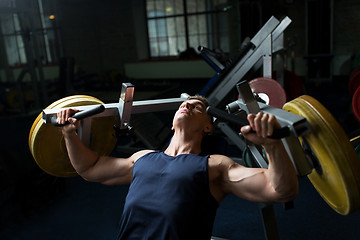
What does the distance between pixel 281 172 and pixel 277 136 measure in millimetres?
138

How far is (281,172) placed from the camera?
0.86 metres

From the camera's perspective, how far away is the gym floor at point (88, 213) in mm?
A: 1861

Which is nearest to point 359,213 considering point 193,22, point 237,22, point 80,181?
point 80,181

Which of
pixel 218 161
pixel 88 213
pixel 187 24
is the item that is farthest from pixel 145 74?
pixel 218 161

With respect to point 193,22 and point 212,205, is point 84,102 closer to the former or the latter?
point 212,205

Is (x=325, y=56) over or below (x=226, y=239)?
over

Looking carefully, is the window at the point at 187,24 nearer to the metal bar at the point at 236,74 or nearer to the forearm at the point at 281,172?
the metal bar at the point at 236,74

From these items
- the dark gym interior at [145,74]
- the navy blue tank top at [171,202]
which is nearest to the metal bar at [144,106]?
the navy blue tank top at [171,202]

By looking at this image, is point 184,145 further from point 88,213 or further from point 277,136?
point 88,213

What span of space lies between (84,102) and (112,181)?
1.05 ft

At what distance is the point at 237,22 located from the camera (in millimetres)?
6688

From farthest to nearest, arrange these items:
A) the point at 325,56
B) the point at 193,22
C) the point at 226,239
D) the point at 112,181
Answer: the point at 193,22 < the point at 325,56 < the point at 226,239 < the point at 112,181

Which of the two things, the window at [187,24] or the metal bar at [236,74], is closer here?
the metal bar at [236,74]

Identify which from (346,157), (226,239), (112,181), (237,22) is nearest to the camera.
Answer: (346,157)
